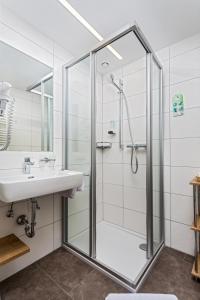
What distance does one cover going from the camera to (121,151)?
225cm

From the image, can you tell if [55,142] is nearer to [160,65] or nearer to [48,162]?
[48,162]

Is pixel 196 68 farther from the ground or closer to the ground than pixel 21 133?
farther from the ground

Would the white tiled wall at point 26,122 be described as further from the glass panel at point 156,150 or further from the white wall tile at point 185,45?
the white wall tile at point 185,45

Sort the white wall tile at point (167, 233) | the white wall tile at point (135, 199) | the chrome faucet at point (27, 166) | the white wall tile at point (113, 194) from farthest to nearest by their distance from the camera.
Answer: the white wall tile at point (113, 194), the white wall tile at point (135, 199), the white wall tile at point (167, 233), the chrome faucet at point (27, 166)

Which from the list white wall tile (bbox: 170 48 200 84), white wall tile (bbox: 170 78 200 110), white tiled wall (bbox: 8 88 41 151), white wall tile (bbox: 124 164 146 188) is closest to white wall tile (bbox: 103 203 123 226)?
white wall tile (bbox: 124 164 146 188)

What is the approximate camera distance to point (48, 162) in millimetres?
1690

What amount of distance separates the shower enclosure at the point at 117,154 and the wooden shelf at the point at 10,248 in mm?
570

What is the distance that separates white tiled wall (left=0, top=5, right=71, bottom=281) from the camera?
1.40 meters

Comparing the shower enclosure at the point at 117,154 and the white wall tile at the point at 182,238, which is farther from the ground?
the shower enclosure at the point at 117,154

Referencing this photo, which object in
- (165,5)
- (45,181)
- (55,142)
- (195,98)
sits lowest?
(45,181)

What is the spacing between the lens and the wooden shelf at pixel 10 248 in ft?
3.80

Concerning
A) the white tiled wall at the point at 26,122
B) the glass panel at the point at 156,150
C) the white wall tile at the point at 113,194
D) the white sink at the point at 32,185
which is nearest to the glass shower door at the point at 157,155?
the glass panel at the point at 156,150

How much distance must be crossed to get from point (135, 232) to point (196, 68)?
2026mm

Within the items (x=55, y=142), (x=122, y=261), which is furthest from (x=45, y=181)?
(x=122, y=261)
